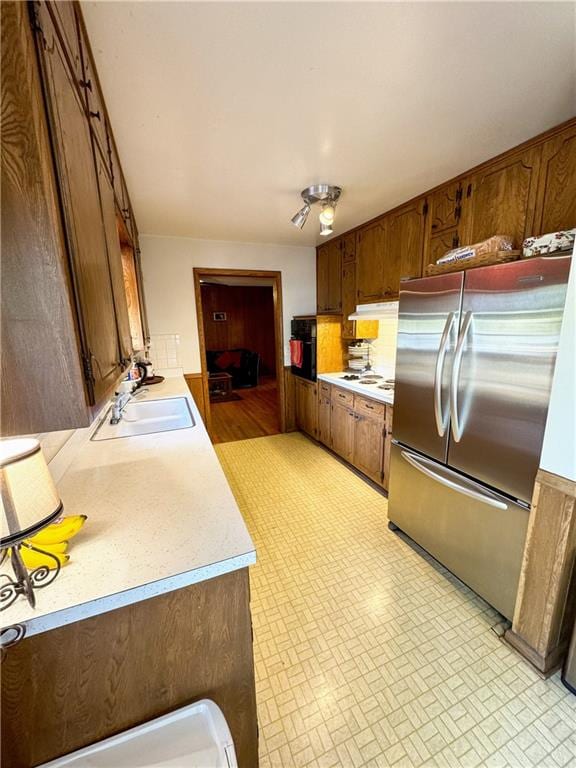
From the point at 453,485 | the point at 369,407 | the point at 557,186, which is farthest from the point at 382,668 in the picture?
the point at 557,186

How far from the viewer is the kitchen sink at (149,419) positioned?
181 centimetres

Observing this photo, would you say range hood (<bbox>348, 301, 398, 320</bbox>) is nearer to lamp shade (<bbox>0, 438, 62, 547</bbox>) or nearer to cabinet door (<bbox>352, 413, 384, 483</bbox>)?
cabinet door (<bbox>352, 413, 384, 483</bbox>)

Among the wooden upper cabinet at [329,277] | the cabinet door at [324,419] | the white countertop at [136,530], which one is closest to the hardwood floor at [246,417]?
the cabinet door at [324,419]

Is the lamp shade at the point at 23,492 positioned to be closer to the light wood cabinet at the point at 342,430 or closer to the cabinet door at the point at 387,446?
the cabinet door at the point at 387,446

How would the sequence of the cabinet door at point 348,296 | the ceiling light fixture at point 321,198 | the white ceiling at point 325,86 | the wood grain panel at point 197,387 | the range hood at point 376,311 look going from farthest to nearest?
the wood grain panel at point 197,387, the cabinet door at point 348,296, the range hood at point 376,311, the ceiling light fixture at point 321,198, the white ceiling at point 325,86

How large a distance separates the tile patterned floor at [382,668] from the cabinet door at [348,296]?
205cm

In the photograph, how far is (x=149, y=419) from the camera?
212 centimetres

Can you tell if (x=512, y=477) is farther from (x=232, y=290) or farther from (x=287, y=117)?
(x=232, y=290)

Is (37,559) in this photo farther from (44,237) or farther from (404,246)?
(404,246)

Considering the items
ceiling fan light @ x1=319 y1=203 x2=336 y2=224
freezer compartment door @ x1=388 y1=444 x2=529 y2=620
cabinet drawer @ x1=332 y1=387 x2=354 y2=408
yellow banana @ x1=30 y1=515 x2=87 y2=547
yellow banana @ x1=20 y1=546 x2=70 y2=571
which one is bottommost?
freezer compartment door @ x1=388 y1=444 x2=529 y2=620

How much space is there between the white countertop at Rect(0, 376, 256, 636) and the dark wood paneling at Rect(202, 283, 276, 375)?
261 inches

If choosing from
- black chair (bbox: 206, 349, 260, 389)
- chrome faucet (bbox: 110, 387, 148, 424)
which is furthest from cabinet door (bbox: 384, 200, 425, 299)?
black chair (bbox: 206, 349, 260, 389)

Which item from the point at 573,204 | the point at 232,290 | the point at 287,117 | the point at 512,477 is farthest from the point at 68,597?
the point at 232,290

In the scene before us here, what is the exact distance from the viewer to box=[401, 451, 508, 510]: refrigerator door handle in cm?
150
